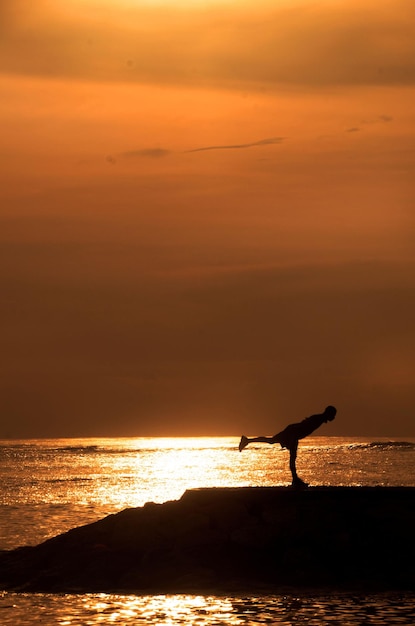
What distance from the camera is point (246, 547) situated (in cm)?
3312

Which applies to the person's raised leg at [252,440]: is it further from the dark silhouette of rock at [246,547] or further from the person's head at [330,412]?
the dark silhouette of rock at [246,547]

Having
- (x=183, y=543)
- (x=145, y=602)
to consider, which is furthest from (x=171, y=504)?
(x=145, y=602)

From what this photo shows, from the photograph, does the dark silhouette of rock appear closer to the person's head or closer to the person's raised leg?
the person's raised leg

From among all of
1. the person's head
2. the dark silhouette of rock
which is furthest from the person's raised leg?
the dark silhouette of rock

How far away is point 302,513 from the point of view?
1328 inches

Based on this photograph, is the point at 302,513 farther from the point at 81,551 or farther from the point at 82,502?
the point at 82,502

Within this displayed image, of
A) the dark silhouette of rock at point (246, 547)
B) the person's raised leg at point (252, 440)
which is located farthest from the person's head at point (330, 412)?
the dark silhouette of rock at point (246, 547)

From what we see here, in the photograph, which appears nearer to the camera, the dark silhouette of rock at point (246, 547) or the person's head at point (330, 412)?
the dark silhouette of rock at point (246, 547)

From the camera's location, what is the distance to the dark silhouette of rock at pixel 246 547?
32266mm

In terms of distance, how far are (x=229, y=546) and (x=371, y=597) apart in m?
4.58

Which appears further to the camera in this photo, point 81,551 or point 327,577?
point 81,551


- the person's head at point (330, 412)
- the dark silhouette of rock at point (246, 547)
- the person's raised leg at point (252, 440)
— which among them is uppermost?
the person's head at point (330, 412)

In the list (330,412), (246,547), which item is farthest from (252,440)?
(246,547)

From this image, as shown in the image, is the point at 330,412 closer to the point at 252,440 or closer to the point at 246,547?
the point at 252,440
